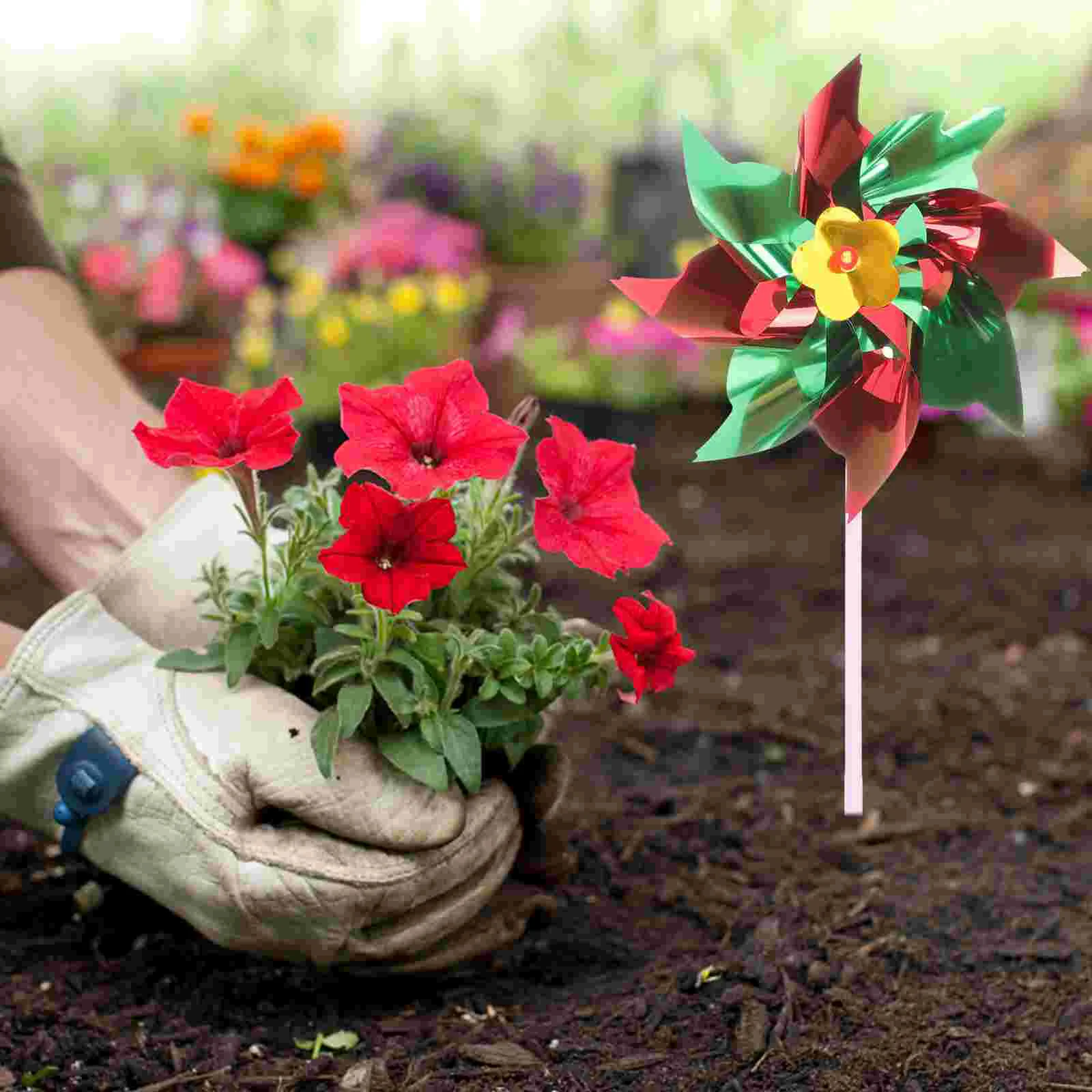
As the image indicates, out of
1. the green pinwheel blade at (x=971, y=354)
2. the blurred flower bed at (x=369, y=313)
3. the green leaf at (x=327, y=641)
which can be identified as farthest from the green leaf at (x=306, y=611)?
the blurred flower bed at (x=369, y=313)

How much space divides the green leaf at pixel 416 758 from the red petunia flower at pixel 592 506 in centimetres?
21

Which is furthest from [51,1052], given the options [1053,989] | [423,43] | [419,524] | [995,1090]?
[423,43]

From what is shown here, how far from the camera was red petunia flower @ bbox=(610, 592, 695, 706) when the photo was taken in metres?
1.20

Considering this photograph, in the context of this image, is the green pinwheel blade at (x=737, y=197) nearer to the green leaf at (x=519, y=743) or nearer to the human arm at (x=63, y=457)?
the green leaf at (x=519, y=743)

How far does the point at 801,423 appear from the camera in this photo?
1.22 m

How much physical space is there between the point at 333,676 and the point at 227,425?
0.76 ft

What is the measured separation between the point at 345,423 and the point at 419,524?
0.10 metres

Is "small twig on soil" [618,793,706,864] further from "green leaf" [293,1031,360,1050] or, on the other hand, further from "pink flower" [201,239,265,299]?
"pink flower" [201,239,265,299]

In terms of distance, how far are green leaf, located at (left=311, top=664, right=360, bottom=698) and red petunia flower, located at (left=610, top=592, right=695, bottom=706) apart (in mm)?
223

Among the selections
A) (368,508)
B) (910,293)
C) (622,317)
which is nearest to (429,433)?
(368,508)

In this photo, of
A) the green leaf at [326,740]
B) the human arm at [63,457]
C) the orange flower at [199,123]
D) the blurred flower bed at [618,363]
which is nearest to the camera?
the green leaf at [326,740]

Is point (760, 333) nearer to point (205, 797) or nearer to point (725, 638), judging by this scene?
point (205, 797)

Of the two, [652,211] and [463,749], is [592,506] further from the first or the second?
[652,211]

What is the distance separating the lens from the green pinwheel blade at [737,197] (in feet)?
3.75
